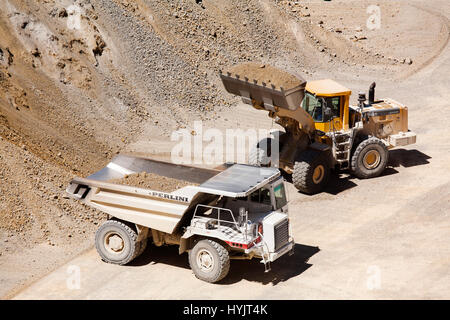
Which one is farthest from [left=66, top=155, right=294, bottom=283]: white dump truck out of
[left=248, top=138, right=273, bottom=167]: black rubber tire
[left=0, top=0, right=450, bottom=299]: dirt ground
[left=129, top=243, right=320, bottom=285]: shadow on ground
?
[left=248, top=138, right=273, bottom=167]: black rubber tire

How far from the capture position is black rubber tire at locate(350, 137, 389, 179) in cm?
1945

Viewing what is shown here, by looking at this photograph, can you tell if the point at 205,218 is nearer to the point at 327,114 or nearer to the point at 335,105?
the point at 327,114

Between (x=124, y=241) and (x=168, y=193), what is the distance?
1.78 m

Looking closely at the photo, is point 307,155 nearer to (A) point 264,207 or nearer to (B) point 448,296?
(A) point 264,207

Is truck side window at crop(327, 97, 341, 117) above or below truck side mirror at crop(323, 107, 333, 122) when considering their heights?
above

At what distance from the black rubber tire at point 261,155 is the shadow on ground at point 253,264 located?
3949 mm

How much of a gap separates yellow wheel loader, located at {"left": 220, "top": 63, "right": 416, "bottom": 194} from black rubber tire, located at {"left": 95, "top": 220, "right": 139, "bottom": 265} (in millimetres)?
5356

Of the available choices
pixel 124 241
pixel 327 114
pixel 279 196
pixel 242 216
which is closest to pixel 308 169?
pixel 327 114

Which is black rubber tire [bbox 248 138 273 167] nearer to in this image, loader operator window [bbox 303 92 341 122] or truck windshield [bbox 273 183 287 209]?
loader operator window [bbox 303 92 341 122]

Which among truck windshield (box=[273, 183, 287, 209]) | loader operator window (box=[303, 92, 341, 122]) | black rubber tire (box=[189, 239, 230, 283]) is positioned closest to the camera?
black rubber tire (box=[189, 239, 230, 283])

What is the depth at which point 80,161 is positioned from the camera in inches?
761

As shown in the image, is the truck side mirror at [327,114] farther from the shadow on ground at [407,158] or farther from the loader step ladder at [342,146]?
the shadow on ground at [407,158]

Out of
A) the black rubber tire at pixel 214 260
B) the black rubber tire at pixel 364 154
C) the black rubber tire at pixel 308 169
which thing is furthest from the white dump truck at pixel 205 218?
the black rubber tire at pixel 364 154
